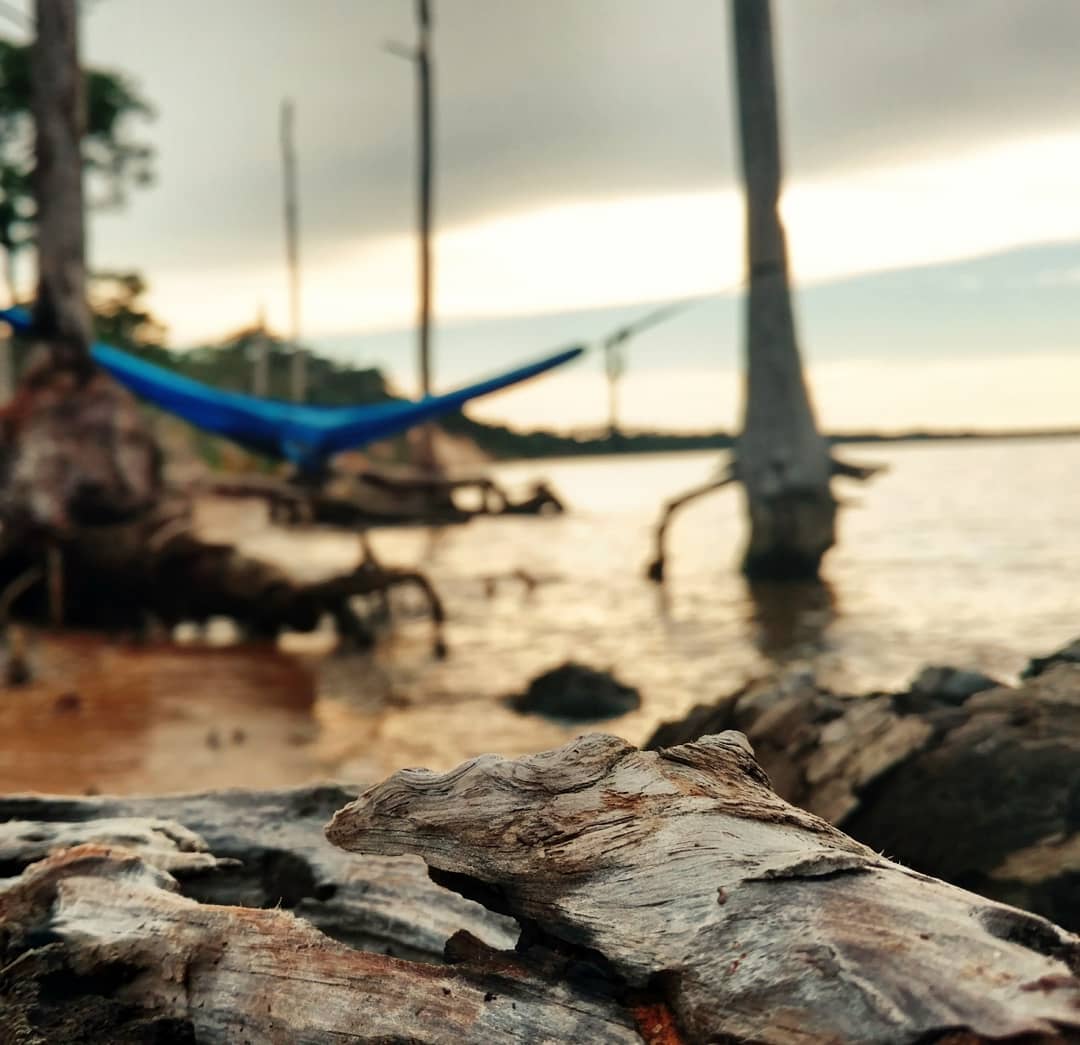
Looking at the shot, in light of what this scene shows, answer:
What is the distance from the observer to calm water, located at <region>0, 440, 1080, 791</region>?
19.4 ft

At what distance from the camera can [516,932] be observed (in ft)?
7.66

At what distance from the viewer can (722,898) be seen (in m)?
1.57

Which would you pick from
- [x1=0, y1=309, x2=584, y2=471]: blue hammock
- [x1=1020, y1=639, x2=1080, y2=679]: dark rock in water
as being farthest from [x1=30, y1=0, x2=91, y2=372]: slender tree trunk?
[x1=1020, y1=639, x2=1080, y2=679]: dark rock in water

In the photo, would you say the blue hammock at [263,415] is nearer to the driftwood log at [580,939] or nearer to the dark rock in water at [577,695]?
the dark rock in water at [577,695]

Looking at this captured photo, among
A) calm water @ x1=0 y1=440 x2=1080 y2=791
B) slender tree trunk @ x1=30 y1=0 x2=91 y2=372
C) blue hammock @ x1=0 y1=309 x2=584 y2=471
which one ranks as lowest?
calm water @ x1=0 y1=440 x2=1080 y2=791

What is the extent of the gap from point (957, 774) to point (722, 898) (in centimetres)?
195

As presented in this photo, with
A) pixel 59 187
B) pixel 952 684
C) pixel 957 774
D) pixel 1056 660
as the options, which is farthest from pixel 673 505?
pixel 957 774

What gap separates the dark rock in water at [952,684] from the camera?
13.4 ft

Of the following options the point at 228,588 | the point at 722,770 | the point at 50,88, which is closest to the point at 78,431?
the point at 228,588

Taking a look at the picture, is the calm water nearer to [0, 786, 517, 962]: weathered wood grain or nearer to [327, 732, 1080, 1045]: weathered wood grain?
[0, 786, 517, 962]: weathered wood grain

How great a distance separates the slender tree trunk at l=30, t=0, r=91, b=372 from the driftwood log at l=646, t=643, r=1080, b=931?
877 centimetres

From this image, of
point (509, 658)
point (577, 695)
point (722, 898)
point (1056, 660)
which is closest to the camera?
point (722, 898)

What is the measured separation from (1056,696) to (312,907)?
7.55 feet

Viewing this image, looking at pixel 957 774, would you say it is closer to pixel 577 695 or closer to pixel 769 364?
pixel 577 695
